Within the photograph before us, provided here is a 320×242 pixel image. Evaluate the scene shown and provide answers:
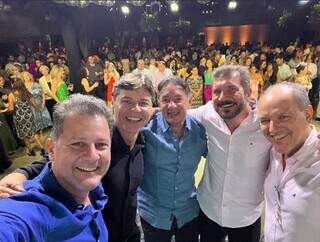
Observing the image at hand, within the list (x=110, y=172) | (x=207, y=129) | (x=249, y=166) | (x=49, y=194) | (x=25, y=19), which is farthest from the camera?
(x=25, y=19)

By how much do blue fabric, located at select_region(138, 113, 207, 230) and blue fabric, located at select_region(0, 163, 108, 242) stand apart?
2.59ft

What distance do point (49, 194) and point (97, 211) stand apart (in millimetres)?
249

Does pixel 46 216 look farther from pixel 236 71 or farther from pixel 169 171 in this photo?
pixel 236 71

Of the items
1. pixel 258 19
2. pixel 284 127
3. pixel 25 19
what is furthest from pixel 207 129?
pixel 258 19

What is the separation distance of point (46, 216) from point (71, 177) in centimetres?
20

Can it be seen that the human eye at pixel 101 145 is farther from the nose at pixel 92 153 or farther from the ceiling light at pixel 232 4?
the ceiling light at pixel 232 4

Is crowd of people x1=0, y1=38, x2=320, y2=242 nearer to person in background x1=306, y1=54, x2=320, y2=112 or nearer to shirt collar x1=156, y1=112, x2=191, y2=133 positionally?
shirt collar x1=156, y1=112, x2=191, y2=133

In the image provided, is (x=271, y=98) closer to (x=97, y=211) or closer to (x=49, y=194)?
(x=97, y=211)

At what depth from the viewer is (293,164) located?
1623 mm

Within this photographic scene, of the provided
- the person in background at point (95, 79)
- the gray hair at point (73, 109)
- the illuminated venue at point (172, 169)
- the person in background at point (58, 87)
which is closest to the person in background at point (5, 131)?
the person in background at point (58, 87)

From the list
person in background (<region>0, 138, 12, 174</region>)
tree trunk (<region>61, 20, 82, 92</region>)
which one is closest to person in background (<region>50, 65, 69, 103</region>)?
tree trunk (<region>61, 20, 82, 92</region>)

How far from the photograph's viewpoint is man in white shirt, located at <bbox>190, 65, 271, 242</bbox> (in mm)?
2053

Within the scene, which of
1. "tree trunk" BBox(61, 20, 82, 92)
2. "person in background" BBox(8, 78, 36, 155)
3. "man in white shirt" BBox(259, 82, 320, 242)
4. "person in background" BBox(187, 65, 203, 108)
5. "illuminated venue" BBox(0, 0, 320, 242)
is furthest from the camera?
"tree trunk" BBox(61, 20, 82, 92)

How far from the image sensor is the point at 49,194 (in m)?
1.21
